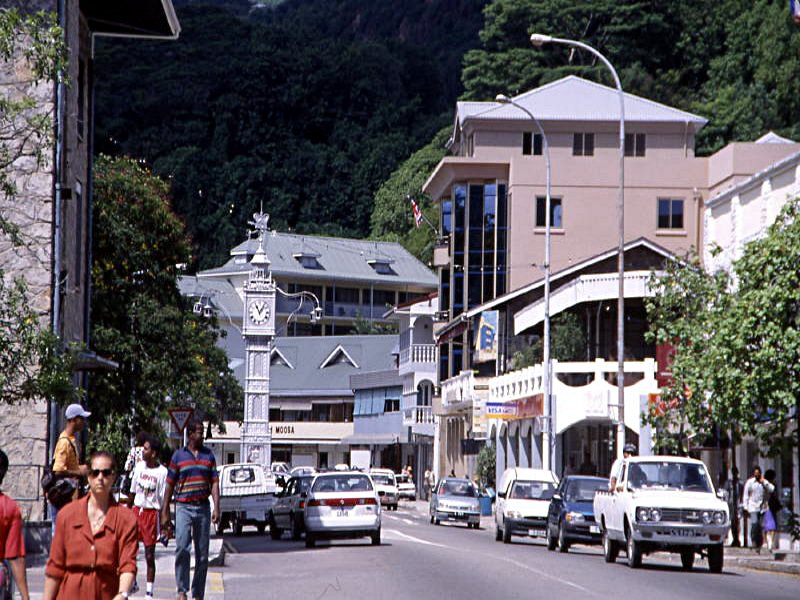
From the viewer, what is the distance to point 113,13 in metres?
31.9

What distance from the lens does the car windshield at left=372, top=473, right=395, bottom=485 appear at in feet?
238

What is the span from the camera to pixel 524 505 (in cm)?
3788

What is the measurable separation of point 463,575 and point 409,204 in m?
99.5

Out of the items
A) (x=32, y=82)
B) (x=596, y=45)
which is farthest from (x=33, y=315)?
(x=596, y=45)

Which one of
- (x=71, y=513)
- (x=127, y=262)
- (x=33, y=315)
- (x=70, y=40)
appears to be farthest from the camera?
(x=127, y=262)

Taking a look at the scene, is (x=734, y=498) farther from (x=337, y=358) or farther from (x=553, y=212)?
(x=337, y=358)

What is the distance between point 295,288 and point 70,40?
104430 mm

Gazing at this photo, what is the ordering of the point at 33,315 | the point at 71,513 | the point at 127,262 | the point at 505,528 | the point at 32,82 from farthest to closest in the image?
the point at 127,262, the point at 505,528, the point at 32,82, the point at 33,315, the point at 71,513

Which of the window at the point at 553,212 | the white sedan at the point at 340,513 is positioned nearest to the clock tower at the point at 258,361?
the window at the point at 553,212

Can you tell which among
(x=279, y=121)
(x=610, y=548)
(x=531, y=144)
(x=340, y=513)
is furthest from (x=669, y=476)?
(x=279, y=121)

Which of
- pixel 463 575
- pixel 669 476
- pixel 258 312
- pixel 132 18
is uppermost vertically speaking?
pixel 132 18

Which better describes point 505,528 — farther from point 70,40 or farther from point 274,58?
point 274,58

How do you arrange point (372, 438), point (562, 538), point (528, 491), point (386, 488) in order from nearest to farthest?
point (562, 538), point (528, 491), point (386, 488), point (372, 438)

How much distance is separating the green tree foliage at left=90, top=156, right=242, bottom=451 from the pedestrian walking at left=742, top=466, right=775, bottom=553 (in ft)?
54.3
